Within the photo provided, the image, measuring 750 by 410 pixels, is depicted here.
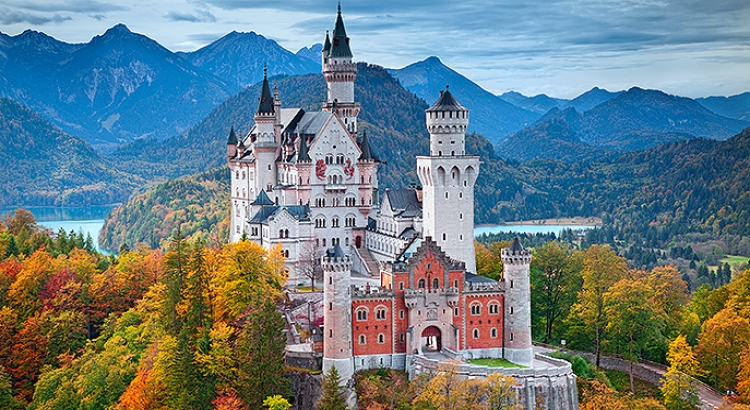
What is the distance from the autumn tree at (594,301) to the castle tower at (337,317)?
76.0 feet

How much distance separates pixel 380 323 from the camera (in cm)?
6594

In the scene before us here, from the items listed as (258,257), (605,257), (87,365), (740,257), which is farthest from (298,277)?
(740,257)

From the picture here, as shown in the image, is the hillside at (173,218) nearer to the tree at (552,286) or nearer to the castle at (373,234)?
the castle at (373,234)

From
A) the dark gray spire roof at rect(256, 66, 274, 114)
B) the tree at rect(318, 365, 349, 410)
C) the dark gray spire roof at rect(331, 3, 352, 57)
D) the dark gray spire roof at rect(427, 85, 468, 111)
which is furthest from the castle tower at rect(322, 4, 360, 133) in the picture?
the tree at rect(318, 365, 349, 410)

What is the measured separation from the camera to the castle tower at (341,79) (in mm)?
A: 98062

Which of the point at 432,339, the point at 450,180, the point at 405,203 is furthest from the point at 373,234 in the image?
the point at 432,339

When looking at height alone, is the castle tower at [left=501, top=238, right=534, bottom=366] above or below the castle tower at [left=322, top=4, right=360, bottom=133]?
below

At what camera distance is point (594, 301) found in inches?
3081

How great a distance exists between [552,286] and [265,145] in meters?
32.5

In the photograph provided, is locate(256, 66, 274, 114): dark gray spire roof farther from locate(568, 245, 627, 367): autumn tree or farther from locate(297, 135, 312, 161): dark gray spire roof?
locate(568, 245, 627, 367): autumn tree

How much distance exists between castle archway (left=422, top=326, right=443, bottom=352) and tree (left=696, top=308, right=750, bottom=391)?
20.1m

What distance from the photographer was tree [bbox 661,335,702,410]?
64.9 meters

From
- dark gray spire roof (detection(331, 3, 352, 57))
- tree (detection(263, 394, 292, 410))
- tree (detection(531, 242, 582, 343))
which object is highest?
dark gray spire roof (detection(331, 3, 352, 57))

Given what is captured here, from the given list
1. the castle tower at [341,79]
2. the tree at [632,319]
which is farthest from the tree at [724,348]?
the castle tower at [341,79]
